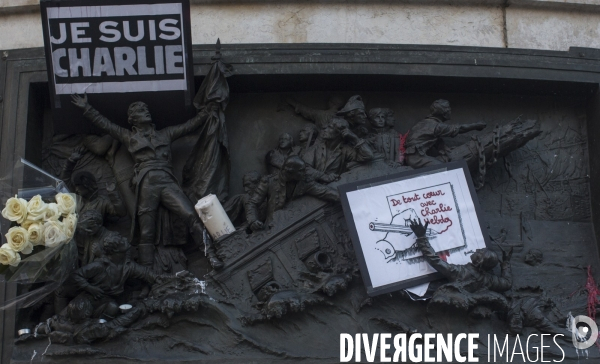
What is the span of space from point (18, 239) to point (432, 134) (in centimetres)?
414

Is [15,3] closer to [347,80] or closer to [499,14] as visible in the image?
[347,80]

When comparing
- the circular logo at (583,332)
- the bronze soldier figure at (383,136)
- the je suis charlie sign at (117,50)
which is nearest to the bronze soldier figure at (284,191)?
the bronze soldier figure at (383,136)

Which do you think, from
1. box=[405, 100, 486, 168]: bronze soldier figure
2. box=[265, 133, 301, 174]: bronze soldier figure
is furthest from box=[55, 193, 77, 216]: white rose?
box=[405, 100, 486, 168]: bronze soldier figure

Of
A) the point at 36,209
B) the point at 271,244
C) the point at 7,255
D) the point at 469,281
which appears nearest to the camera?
the point at 7,255

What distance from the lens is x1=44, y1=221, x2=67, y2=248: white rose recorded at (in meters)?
→ 9.12

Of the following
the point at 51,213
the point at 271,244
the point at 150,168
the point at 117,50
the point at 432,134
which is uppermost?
the point at 117,50

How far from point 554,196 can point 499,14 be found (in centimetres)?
215

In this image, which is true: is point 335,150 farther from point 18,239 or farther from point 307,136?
point 18,239

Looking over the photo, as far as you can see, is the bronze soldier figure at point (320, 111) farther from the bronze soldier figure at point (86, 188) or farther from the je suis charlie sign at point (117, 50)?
the bronze soldier figure at point (86, 188)

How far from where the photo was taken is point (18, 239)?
9039 millimetres

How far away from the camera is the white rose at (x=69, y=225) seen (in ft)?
30.3

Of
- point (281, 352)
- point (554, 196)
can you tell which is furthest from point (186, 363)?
point (554, 196)

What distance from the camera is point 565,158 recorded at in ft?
35.9

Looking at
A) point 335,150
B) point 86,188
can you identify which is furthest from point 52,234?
point 335,150
